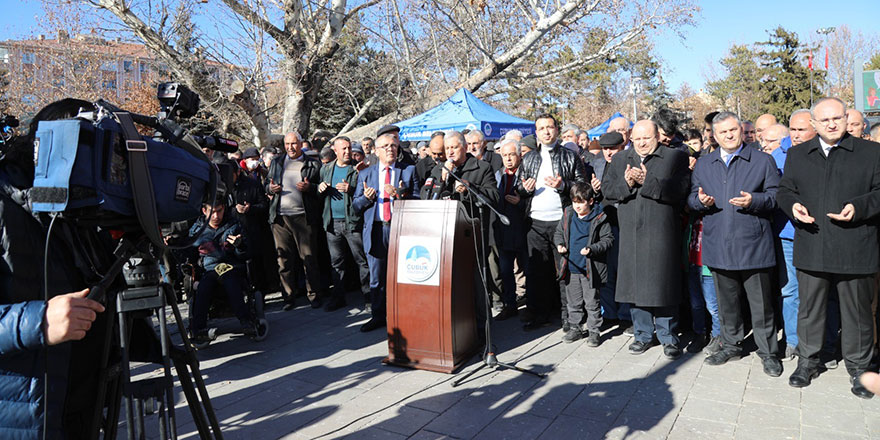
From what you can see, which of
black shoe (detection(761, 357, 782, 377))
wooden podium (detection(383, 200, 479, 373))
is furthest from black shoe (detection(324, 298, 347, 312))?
black shoe (detection(761, 357, 782, 377))

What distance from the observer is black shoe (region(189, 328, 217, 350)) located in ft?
18.6

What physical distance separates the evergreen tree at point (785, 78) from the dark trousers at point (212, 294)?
144 feet

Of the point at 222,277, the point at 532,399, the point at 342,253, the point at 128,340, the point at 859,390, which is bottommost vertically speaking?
the point at 532,399

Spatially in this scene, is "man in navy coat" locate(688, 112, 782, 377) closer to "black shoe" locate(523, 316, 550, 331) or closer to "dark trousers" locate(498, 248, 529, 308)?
"black shoe" locate(523, 316, 550, 331)

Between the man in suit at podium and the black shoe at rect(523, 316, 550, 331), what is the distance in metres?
1.54

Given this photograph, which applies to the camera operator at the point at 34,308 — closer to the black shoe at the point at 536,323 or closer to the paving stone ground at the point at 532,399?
the paving stone ground at the point at 532,399

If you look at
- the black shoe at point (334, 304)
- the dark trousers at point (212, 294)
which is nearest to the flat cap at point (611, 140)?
the black shoe at point (334, 304)

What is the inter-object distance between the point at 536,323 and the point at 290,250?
3.42 metres

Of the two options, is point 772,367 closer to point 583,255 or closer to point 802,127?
point 583,255

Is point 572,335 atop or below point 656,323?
below

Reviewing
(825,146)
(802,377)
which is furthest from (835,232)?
(802,377)

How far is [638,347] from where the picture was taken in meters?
5.04

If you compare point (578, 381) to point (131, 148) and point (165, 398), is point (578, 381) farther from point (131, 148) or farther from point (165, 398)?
point (131, 148)

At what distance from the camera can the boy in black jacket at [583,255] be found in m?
5.31
